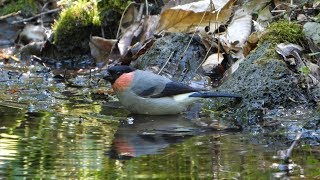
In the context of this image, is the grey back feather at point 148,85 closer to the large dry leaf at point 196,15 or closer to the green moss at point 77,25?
the large dry leaf at point 196,15

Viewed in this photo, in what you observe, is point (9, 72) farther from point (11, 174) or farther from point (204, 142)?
point (11, 174)

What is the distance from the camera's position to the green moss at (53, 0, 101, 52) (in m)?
9.48

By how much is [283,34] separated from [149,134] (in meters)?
2.12

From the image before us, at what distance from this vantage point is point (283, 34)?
6.71m

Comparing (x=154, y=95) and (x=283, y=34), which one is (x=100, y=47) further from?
(x=283, y=34)

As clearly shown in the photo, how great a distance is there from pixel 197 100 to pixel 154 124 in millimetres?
862

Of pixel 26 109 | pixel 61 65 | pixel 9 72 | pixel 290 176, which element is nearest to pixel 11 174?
pixel 290 176

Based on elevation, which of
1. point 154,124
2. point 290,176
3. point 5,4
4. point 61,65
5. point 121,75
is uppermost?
point 5,4

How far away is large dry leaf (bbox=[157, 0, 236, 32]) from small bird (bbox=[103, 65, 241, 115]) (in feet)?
4.96

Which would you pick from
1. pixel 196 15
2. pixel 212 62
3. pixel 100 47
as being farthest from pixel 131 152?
pixel 100 47

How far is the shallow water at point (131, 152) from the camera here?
377cm

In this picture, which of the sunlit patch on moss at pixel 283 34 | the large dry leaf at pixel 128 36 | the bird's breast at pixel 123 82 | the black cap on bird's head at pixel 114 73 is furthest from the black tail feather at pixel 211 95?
the large dry leaf at pixel 128 36

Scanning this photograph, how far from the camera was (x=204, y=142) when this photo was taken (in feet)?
15.7

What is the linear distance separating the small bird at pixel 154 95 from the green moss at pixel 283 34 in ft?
2.98
